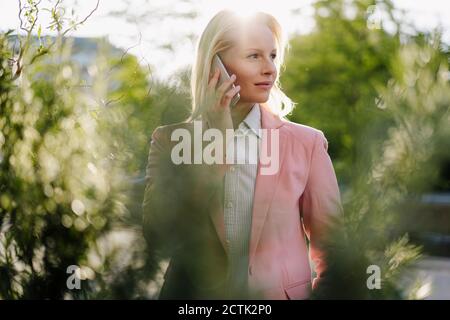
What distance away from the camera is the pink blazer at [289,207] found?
4.27ft

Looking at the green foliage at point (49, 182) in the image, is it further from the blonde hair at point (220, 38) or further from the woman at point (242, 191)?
the blonde hair at point (220, 38)

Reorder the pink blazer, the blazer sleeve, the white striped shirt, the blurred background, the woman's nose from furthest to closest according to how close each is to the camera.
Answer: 1. the woman's nose
2. the white striped shirt
3. the pink blazer
4. the blazer sleeve
5. the blurred background

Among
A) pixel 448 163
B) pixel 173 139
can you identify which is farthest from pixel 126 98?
pixel 448 163

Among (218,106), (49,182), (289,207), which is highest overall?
(218,106)

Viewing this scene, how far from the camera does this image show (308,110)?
41.5 ft

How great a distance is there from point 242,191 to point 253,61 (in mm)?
336

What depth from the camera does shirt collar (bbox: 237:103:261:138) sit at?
160 cm

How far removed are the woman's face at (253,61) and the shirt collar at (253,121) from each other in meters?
0.07

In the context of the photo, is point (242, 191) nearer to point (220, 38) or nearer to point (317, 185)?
point (317, 185)

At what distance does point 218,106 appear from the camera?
116 centimetres

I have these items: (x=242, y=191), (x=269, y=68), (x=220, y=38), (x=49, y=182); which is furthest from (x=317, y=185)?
(x=49, y=182)

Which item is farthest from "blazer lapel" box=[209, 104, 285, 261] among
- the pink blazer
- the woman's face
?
the woman's face

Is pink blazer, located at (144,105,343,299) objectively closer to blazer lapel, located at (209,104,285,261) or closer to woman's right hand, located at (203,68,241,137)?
blazer lapel, located at (209,104,285,261)

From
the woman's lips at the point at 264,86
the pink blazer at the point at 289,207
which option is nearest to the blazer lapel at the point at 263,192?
the pink blazer at the point at 289,207
